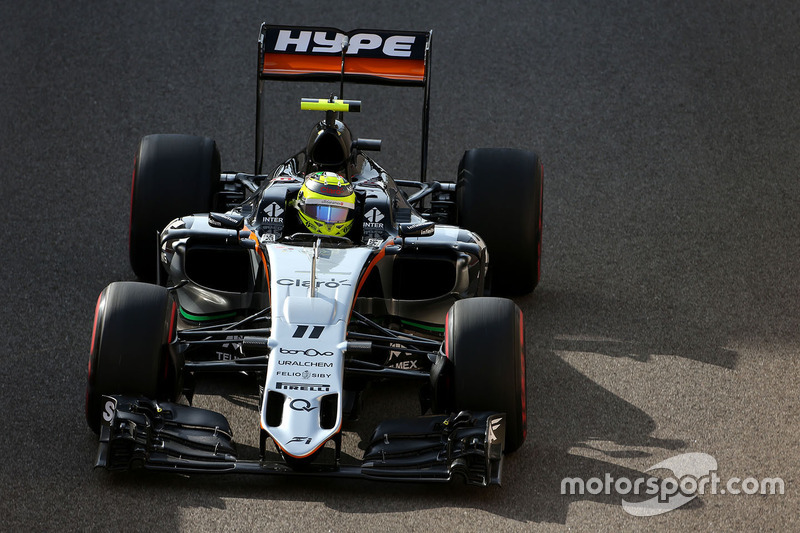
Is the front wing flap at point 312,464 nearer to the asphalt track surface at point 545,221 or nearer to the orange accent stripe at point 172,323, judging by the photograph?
the asphalt track surface at point 545,221

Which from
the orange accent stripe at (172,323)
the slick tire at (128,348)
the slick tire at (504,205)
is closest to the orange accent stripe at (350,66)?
the slick tire at (504,205)

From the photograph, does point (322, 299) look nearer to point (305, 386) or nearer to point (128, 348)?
point (305, 386)

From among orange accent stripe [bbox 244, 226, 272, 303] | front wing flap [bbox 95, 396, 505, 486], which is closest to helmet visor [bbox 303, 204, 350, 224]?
orange accent stripe [bbox 244, 226, 272, 303]

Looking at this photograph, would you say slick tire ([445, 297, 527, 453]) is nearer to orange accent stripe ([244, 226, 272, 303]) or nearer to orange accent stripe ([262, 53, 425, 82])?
orange accent stripe ([244, 226, 272, 303])

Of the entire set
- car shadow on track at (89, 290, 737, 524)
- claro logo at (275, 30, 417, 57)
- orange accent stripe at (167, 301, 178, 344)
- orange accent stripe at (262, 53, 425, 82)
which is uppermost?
claro logo at (275, 30, 417, 57)

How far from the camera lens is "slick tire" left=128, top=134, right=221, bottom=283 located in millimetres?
7125

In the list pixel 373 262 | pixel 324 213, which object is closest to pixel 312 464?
pixel 373 262

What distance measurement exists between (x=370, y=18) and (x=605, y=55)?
2.23 m

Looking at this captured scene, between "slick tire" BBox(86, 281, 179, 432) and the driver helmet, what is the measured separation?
3.54 feet

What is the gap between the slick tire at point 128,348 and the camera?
5262 millimetres

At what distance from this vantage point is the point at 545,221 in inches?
348

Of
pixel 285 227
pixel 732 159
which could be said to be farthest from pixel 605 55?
pixel 285 227

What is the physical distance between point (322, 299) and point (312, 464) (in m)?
0.81

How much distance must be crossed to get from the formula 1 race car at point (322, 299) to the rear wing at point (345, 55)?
1 cm
